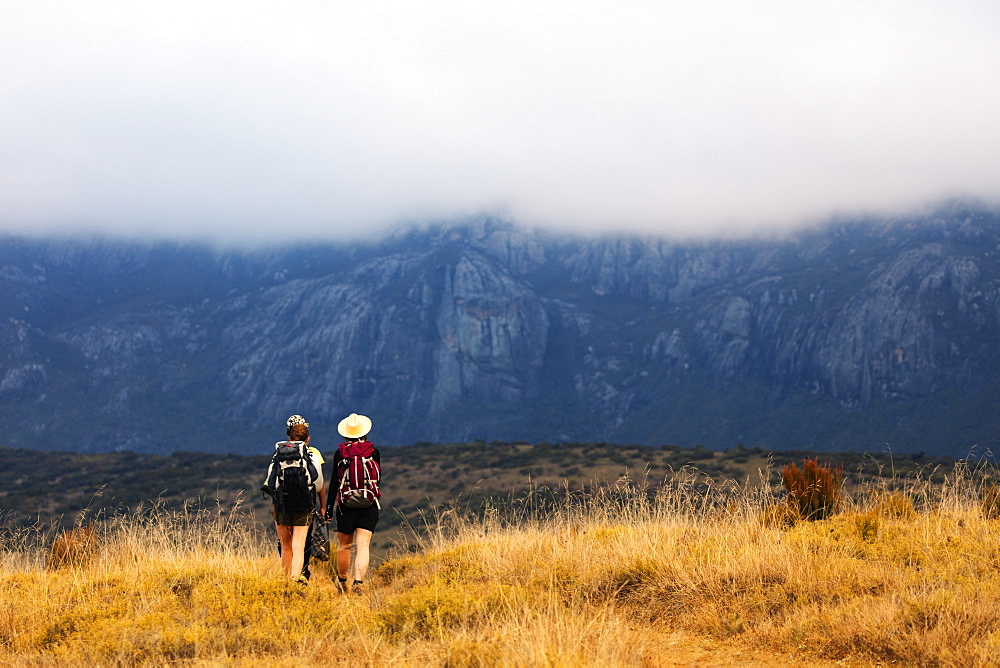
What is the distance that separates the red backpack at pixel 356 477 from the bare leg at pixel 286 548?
0.81m

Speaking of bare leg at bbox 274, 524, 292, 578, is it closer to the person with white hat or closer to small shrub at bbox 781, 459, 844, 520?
the person with white hat

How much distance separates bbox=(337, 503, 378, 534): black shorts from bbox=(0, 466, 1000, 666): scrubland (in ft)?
2.63

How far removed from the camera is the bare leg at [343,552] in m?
9.55

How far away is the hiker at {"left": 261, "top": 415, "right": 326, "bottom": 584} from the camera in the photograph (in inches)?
353

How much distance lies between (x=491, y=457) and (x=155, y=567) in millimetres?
62985

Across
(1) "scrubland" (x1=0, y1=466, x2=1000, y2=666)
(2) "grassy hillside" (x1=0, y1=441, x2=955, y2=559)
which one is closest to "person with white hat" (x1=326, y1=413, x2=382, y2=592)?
(1) "scrubland" (x1=0, y1=466, x2=1000, y2=666)

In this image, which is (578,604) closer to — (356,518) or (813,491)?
(356,518)

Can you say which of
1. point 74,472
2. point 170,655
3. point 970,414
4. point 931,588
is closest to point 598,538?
point 931,588

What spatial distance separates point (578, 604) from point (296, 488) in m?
3.71

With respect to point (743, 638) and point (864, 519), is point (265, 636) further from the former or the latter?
point (864, 519)

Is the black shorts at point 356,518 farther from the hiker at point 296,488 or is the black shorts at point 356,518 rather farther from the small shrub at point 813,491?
the small shrub at point 813,491

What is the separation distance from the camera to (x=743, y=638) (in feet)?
22.1

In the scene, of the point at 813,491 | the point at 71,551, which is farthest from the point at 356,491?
the point at 813,491

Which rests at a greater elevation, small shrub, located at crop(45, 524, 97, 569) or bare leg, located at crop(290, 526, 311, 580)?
bare leg, located at crop(290, 526, 311, 580)
